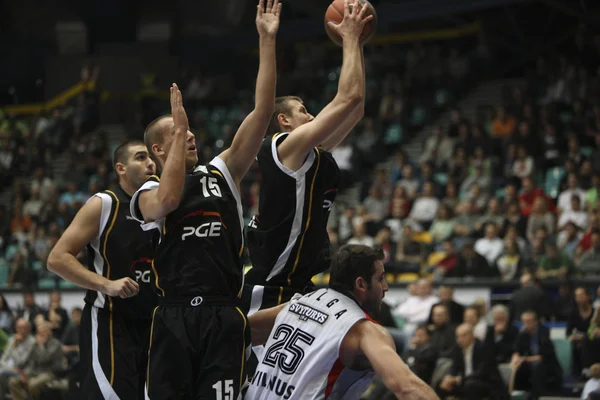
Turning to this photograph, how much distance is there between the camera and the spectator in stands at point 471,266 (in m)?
11.6

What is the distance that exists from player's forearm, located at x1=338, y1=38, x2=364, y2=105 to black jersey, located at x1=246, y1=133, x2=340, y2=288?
1.39ft

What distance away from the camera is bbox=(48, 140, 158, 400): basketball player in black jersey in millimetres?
5211

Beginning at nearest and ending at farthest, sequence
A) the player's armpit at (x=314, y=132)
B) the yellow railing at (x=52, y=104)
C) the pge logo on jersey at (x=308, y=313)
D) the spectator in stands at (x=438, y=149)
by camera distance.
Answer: the pge logo on jersey at (x=308, y=313) → the player's armpit at (x=314, y=132) → the spectator in stands at (x=438, y=149) → the yellow railing at (x=52, y=104)

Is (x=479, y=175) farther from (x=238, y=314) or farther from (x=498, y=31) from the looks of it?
(x=238, y=314)

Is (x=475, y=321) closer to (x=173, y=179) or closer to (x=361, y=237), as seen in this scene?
(x=361, y=237)

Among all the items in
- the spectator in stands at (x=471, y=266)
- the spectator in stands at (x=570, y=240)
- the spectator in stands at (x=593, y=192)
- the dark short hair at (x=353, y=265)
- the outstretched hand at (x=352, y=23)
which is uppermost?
the outstretched hand at (x=352, y=23)

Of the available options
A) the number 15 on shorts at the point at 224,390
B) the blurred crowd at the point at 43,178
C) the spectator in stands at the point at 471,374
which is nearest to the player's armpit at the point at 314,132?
the number 15 on shorts at the point at 224,390

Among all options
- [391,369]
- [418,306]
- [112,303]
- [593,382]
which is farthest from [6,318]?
[391,369]

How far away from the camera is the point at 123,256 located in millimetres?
5336

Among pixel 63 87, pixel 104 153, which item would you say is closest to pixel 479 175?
pixel 104 153

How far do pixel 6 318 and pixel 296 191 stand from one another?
9434 mm

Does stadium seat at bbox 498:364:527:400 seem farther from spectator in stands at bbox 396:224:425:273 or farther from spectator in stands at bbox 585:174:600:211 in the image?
spectator in stands at bbox 585:174:600:211

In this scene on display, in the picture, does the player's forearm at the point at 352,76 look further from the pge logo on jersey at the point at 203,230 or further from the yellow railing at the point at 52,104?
the yellow railing at the point at 52,104

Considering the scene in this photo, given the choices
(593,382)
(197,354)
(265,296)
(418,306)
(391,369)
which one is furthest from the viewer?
(418,306)
